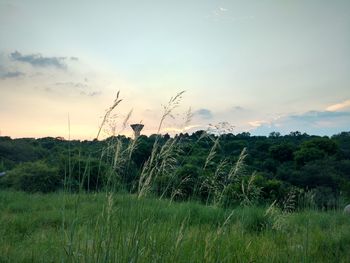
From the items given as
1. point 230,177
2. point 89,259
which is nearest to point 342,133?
point 230,177

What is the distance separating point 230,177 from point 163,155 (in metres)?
0.80

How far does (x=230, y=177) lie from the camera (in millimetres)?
3727

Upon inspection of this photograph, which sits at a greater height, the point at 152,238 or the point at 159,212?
the point at 159,212

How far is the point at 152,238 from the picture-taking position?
11.6 feet

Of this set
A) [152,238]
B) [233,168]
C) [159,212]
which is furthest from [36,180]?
[233,168]

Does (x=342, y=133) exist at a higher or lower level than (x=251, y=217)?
higher

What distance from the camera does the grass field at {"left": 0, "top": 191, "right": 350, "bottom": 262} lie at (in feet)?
8.71

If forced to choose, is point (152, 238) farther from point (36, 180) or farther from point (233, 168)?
point (36, 180)

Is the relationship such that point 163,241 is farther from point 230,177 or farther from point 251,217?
point 251,217

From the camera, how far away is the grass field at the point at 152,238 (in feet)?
8.71

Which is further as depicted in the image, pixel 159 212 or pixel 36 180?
pixel 36 180

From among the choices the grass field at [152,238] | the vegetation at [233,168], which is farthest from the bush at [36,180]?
the grass field at [152,238]

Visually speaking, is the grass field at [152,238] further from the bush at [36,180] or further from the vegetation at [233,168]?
the bush at [36,180]

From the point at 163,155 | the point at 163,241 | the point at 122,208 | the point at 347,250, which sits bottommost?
the point at 347,250
